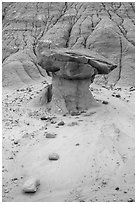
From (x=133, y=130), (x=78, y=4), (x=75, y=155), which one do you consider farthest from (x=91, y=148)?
(x=78, y=4)

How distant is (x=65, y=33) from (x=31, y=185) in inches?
868

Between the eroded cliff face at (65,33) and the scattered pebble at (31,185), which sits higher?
the eroded cliff face at (65,33)

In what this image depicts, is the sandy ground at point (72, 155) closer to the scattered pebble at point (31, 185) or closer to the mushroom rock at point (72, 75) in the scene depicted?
the scattered pebble at point (31, 185)

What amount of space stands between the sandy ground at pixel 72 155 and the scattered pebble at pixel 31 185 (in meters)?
0.11

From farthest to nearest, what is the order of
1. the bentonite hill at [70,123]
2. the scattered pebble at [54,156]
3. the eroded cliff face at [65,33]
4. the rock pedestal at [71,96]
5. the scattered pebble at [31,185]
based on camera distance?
1. the eroded cliff face at [65,33]
2. the rock pedestal at [71,96]
3. the scattered pebble at [54,156]
4. the bentonite hill at [70,123]
5. the scattered pebble at [31,185]

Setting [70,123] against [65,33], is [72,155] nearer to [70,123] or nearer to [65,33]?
[70,123]

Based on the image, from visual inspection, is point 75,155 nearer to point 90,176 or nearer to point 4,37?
point 90,176

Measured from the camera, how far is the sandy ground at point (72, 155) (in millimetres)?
8406

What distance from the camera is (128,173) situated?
922 centimetres

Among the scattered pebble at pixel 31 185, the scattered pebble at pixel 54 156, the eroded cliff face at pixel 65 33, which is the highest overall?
the eroded cliff face at pixel 65 33

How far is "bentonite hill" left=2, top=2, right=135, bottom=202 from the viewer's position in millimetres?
8672

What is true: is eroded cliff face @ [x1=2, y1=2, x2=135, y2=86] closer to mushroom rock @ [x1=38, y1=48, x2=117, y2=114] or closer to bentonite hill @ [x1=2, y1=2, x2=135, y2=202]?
bentonite hill @ [x1=2, y1=2, x2=135, y2=202]

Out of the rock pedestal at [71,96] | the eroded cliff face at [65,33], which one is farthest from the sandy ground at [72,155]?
the eroded cliff face at [65,33]

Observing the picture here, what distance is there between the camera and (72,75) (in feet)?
45.6
